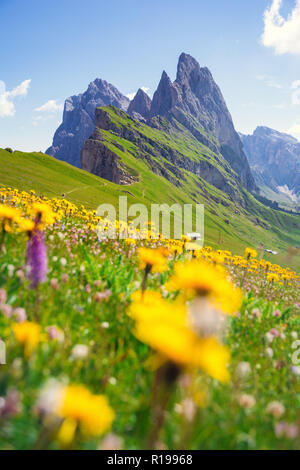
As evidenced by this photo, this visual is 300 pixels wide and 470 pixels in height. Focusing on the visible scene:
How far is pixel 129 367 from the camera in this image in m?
3.06

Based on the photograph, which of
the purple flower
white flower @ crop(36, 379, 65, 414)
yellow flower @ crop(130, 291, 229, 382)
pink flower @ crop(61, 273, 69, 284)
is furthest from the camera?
pink flower @ crop(61, 273, 69, 284)

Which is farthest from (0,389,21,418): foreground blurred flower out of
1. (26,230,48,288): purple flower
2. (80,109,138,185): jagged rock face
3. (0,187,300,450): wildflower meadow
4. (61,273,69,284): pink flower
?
(80,109,138,185): jagged rock face

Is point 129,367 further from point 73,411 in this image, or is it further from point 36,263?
point 36,263

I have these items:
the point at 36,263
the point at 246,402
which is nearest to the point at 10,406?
the point at 36,263

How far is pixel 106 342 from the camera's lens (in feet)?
10.9

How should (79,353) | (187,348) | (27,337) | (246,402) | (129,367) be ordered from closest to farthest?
(187,348) → (27,337) → (79,353) → (246,402) → (129,367)

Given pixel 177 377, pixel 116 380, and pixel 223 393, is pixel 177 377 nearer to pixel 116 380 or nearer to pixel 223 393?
pixel 116 380

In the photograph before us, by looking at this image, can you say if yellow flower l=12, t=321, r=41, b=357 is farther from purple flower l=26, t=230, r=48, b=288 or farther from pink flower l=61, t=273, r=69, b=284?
pink flower l=61, t=273, r=69, b=284

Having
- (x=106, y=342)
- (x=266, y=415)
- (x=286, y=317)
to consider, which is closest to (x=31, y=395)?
(x=106, y=342)

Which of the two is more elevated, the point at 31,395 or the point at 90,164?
the point at 90,164

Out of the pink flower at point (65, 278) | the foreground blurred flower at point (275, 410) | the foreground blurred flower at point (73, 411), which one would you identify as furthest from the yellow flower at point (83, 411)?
the pink flower at point (65, 278)

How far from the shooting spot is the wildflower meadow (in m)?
1.68

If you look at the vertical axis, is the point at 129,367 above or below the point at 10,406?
below
